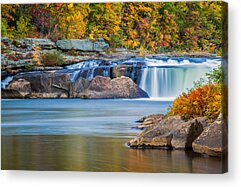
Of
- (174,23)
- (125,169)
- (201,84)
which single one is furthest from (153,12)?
(125,169)

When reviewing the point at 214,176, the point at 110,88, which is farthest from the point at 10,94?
the point at 214,176

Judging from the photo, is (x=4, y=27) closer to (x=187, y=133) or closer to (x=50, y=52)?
(x=50, y=52)

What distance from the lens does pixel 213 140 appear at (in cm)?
671

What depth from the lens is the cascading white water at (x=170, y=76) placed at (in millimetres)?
6840

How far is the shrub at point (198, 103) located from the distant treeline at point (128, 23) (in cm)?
29

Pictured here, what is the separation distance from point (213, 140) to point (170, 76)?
1.91 feet

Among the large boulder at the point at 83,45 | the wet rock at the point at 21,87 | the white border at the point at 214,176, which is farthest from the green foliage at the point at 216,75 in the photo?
the wet rock at the point at 21,87

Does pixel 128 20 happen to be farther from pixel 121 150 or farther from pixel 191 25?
pixel 121 150

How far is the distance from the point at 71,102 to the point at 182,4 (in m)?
1.12

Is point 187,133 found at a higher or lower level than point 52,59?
lower

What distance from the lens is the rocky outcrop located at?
6.80 metres

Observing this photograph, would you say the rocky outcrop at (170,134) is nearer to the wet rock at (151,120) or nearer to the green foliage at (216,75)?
the wet rock at (151,120)

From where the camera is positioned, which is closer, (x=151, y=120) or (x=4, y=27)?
(x=151, y=120)

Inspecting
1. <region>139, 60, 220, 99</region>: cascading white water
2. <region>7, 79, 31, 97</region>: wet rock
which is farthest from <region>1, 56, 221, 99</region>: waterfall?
<region>7, 79, 31, 97</region>: wet rock
